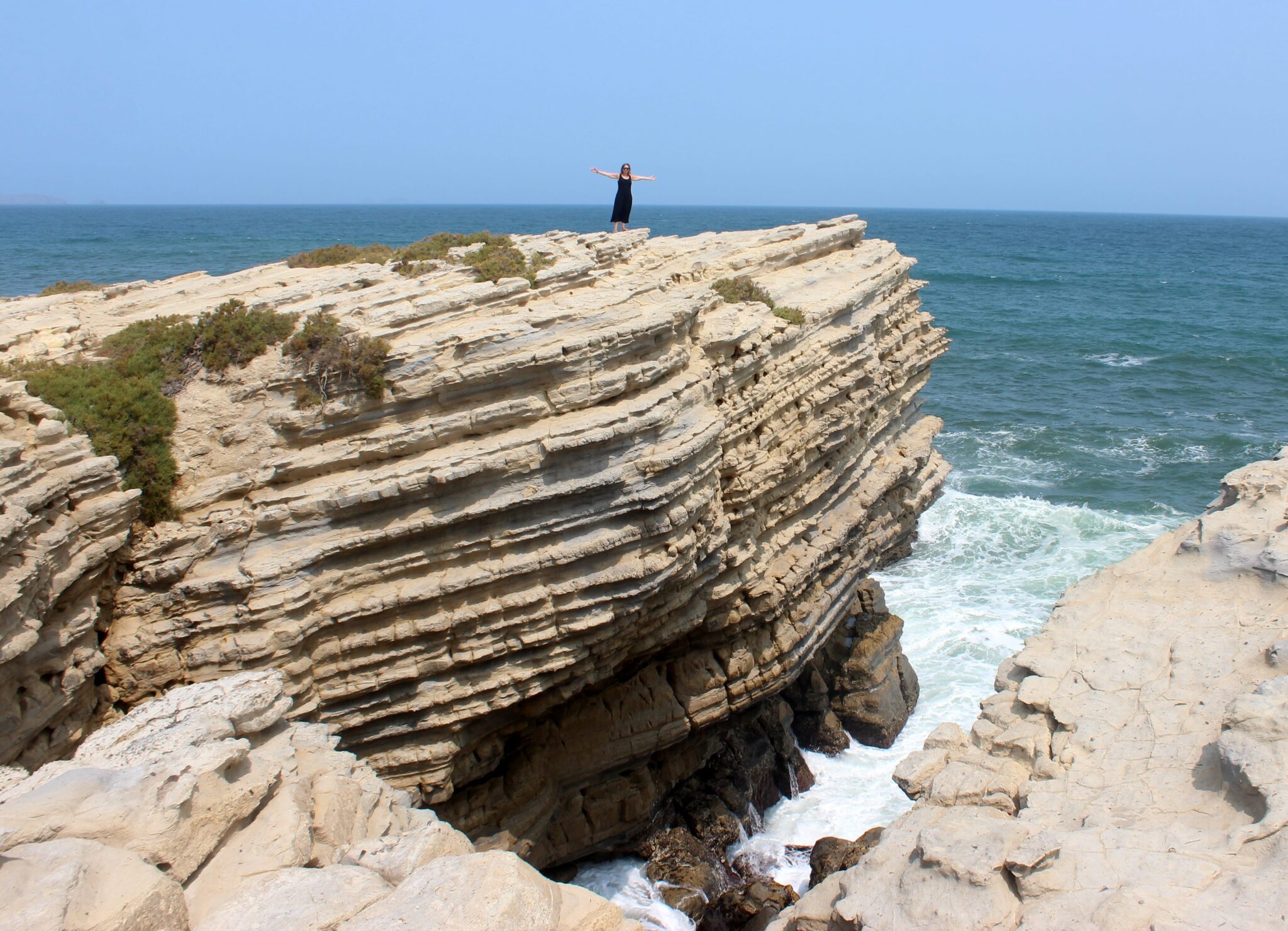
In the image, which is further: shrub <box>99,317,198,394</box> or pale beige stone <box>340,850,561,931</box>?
shrub <box>99,317,198,394</box>

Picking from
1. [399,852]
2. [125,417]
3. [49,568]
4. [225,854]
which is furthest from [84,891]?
[125,417]

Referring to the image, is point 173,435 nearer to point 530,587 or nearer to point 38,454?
point 38,454

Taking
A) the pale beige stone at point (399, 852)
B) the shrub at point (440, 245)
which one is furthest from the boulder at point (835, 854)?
the shrub at point (440, 245)

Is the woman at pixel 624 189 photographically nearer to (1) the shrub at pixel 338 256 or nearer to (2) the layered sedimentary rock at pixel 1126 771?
(1) the shrub at pixel 338 256

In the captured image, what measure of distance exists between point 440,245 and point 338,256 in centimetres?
237

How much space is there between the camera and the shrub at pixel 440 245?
641 inches

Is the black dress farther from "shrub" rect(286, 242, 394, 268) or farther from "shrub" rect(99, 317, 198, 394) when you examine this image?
"shrub" rect(99, 317, 198, 394)

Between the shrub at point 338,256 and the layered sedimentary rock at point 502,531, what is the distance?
1.51m

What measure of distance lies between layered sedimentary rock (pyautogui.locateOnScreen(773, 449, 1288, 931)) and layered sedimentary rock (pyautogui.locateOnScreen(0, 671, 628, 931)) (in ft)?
7.94

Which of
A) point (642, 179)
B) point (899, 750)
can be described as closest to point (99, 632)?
point (642, 179)

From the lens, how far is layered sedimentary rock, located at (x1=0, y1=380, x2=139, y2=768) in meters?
9.41

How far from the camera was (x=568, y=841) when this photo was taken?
50.8ft

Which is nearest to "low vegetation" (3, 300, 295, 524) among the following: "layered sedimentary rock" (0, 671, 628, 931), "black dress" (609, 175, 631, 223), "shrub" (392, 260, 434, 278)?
"shrub" (392, 260, 434, 278)

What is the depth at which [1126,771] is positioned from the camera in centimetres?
672
